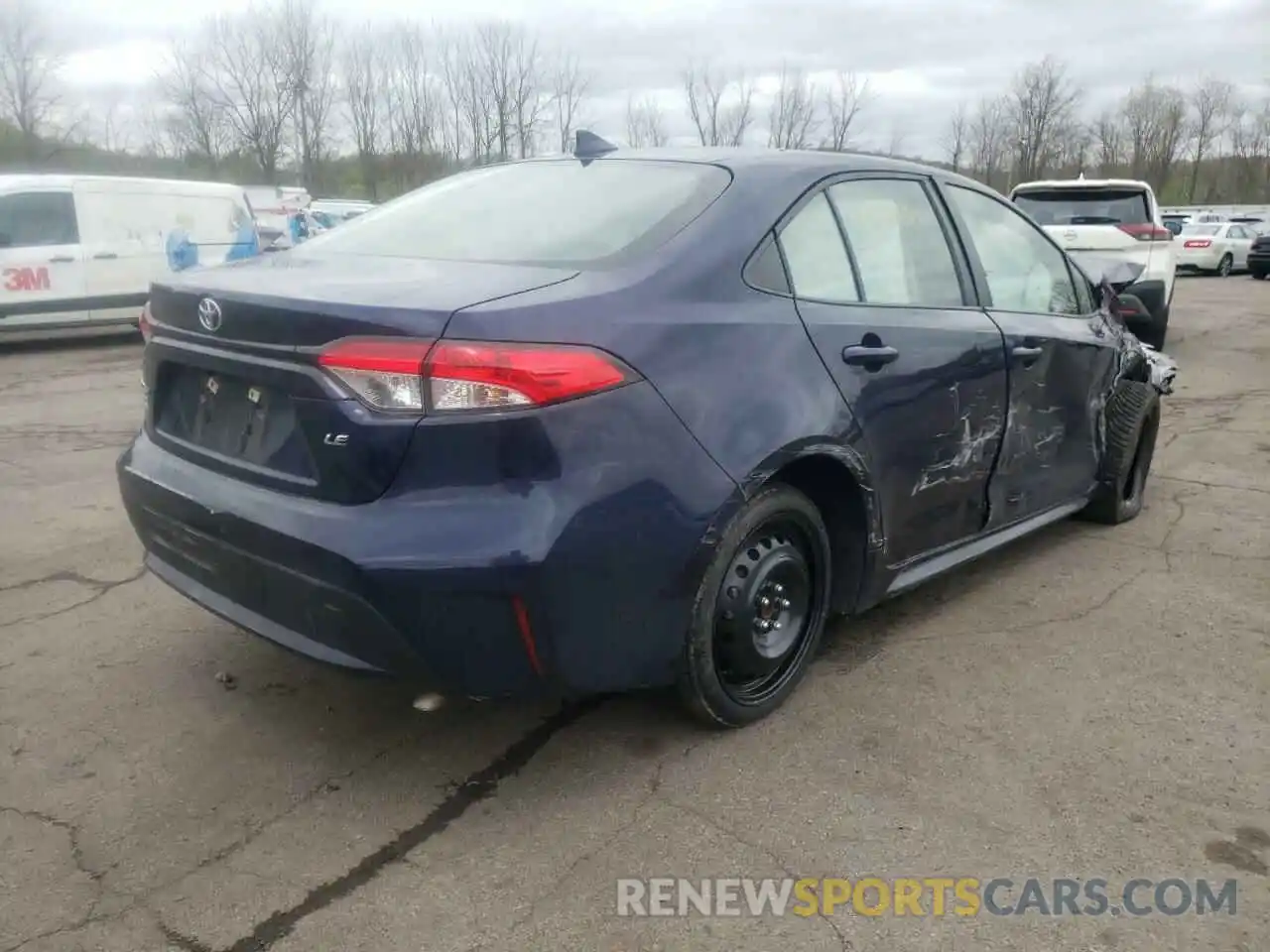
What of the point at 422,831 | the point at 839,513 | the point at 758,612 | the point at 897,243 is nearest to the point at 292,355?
the point at 422,831

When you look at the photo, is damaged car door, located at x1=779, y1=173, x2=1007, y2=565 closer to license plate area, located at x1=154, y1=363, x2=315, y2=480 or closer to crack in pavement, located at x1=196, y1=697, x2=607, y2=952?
crack in pavement, located at x1=196, y1=697, x2=607, y2=952

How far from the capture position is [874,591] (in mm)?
3289

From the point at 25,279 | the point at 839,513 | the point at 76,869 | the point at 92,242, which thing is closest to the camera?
the point at 76,869

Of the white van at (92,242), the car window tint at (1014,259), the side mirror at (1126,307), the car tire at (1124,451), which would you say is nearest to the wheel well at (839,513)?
the car window tint at (1014,259)

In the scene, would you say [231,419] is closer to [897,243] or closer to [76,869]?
[76,869]

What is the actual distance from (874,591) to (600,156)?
5.57ft

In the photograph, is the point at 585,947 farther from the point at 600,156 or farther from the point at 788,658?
the point at 600,156

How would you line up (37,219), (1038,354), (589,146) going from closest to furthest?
(589,146) < (1038,354) < (37,219)

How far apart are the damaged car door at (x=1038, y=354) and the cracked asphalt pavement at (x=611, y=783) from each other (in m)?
0.50

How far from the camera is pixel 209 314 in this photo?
265cm

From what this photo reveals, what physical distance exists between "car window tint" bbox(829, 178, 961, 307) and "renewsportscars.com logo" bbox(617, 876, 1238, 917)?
1.72 m

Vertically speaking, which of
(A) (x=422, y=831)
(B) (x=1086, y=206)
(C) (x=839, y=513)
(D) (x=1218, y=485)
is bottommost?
(D) (x=1218, y=485)

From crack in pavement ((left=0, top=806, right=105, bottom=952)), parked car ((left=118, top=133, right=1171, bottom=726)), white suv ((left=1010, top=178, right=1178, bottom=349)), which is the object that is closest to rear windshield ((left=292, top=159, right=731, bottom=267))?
parked car ((left=118, top=133, right=1171, bottom=726))

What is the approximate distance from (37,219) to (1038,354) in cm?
1102
